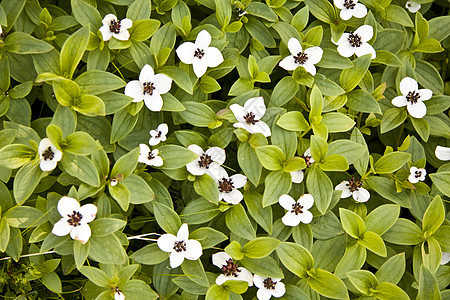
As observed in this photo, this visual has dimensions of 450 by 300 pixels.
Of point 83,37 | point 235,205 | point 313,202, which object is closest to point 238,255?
point 235,205

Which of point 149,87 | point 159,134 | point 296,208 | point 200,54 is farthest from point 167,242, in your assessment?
point 200,54

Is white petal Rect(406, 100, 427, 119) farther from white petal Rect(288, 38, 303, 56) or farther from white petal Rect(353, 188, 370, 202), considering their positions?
white petal Rect(288, 38, 303, 56)

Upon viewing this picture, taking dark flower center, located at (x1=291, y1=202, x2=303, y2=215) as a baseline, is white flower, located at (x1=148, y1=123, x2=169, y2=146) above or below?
above

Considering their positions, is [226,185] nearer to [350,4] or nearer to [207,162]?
[207,162]

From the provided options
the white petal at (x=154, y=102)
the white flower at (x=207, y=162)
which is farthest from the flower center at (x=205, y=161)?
the white petal at (x=154, y=102)

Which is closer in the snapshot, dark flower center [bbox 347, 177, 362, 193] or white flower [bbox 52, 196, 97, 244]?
white flower [bbox 52, 196, 97, 244]

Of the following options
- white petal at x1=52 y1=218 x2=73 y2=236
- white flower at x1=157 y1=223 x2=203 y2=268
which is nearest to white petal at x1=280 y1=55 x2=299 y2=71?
white flower at x1=157 y1=223 x2=203 y2=268

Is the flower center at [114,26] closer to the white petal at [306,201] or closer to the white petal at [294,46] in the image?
the white petal at [294,46]

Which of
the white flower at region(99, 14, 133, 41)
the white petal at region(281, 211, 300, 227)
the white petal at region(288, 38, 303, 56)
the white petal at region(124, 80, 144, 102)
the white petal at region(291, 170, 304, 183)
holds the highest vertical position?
the white flower at region(99, 14, 133, 41)
